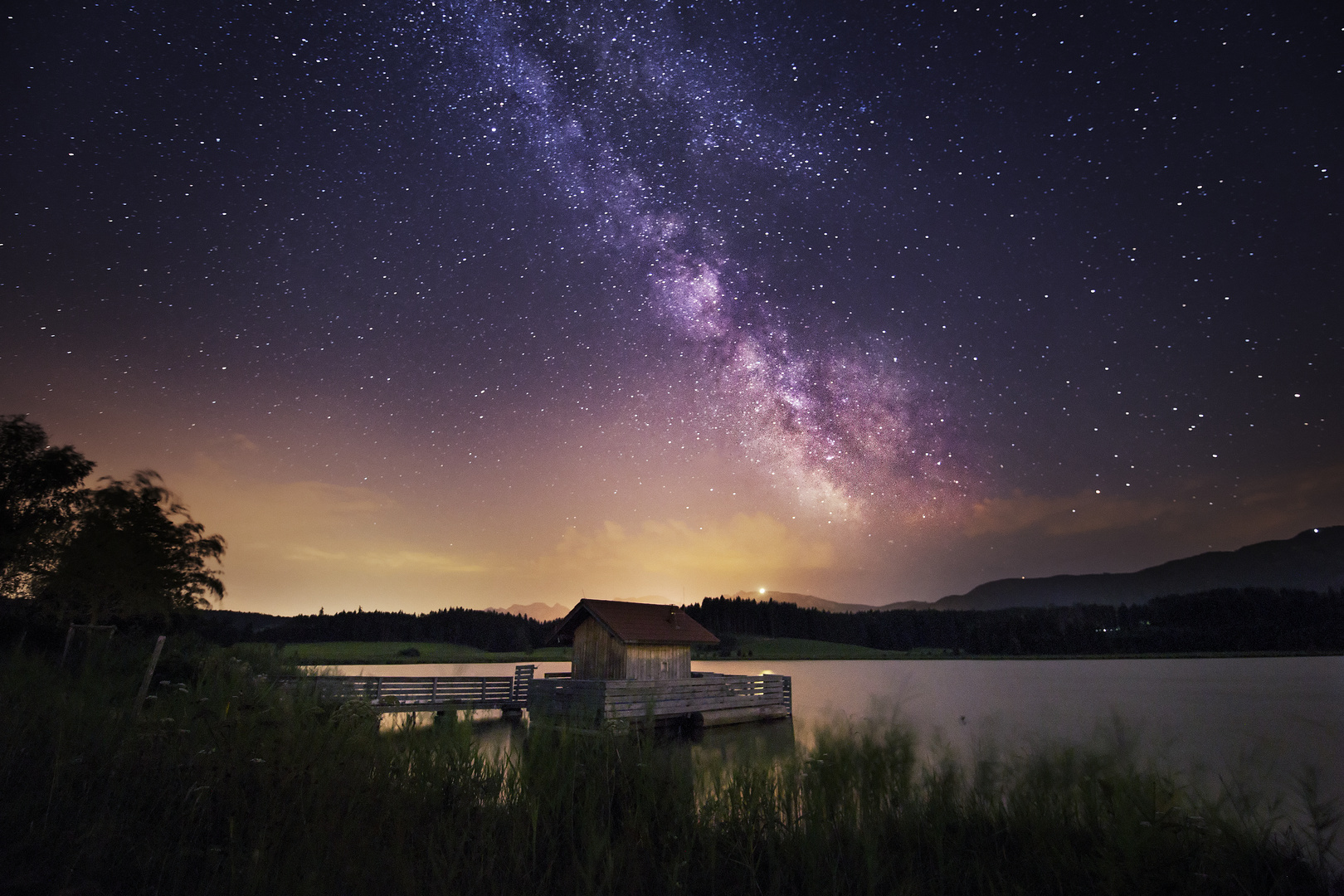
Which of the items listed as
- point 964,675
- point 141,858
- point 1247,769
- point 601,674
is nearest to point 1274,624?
point 964,675

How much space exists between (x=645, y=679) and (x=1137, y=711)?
2681cm

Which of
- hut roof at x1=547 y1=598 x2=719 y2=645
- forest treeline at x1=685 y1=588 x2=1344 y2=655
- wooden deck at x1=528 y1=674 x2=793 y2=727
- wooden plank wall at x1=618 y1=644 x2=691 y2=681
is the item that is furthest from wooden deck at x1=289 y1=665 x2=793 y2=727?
forest treeline at x1=685 y1=588 x2=1344 y2=655

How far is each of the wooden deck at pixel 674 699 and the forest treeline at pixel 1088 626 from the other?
260 ft

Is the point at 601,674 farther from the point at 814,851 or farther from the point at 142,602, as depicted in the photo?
the point at 814,851

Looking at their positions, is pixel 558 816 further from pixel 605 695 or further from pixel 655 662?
pixel 655 662

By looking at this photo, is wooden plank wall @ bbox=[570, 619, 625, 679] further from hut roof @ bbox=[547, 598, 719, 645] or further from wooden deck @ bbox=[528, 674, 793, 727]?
wooden deck @ bbox=[528, 674, 793, 727]

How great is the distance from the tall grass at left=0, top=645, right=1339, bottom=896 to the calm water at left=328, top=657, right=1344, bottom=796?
0.80m

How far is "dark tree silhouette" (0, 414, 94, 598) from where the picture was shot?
738 inches

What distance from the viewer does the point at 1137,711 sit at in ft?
111

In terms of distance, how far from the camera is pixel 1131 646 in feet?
367

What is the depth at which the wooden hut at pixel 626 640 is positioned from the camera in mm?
26484

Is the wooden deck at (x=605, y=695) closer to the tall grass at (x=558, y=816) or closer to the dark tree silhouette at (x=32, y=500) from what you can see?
the dark tree silhouette at (x=32, y=500)

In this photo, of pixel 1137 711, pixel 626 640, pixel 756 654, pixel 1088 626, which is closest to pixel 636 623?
pixel 626 640

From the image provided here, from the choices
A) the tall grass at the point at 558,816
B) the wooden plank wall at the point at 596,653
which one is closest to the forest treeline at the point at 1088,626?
the wooden plank wall at the point at 596,653
